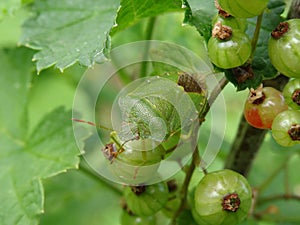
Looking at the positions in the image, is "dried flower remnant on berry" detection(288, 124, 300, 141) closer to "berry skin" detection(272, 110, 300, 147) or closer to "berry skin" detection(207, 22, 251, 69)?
"berry skin" detection(272, 110, 300, 147)

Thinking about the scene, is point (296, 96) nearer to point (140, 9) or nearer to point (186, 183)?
point (186, 183)

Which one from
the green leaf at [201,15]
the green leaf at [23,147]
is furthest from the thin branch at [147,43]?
the green leaf at [201,15]

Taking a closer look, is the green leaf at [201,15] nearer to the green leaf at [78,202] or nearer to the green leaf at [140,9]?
the green leaf at [140,9]

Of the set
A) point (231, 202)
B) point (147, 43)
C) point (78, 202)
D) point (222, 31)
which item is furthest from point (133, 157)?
point (78, 202)

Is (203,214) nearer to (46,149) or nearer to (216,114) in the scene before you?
(216,114)

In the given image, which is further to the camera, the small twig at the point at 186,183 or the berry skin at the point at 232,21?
the small twig at the point at 186,183

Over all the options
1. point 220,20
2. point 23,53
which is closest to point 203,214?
point 220,20
